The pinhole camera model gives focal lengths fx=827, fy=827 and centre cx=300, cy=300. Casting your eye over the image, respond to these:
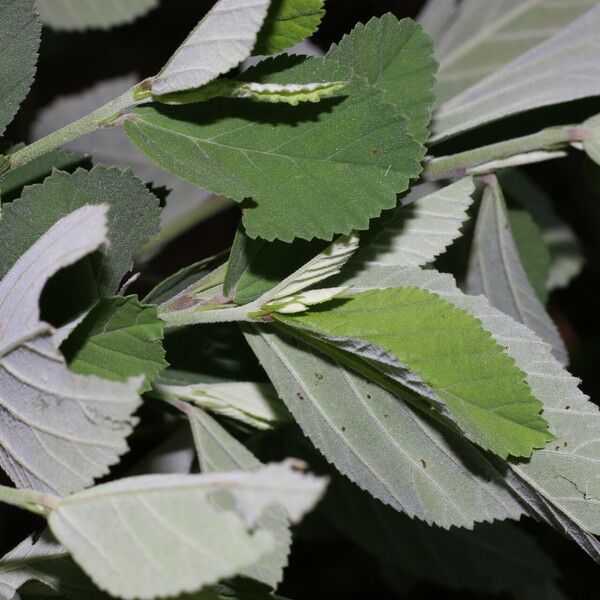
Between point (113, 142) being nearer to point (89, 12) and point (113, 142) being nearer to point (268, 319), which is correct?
point (89, 12)

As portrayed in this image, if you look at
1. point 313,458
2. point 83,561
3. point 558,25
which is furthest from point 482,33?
point 83,561

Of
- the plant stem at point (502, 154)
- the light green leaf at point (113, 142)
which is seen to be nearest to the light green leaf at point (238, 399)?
the plant stem at point (502, 154)

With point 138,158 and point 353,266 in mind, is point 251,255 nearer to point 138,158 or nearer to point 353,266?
point 353,266

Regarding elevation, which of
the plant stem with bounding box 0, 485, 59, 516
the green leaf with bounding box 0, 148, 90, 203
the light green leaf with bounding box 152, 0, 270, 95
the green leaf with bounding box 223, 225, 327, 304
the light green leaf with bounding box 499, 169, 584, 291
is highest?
the light green leaf with bounding box 152, 0, 270, 95

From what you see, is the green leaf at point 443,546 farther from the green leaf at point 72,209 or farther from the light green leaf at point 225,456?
the green leaf at point 72,209

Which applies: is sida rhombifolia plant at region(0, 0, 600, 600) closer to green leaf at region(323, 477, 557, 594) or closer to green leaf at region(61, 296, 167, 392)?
green leaf at region(61, 296, 167, 392)

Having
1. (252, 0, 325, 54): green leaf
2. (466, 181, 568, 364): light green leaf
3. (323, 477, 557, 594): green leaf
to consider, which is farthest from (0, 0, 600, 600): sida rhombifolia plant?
(323, 477, 557, 594): green leaf
